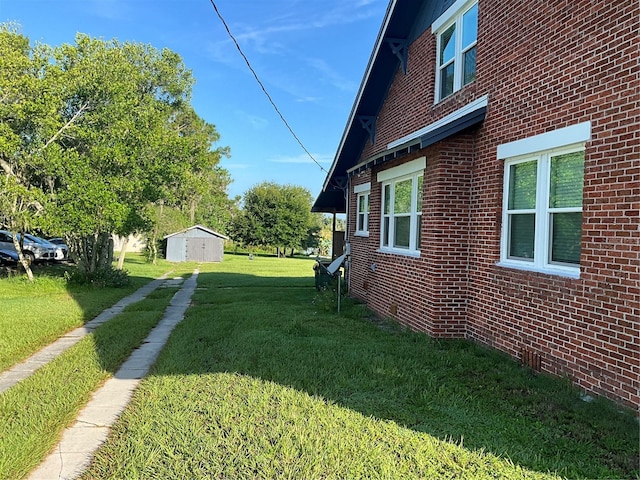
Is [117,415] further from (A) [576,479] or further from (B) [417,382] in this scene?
(A) [576,479]

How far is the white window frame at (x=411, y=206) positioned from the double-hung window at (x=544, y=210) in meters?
1.84

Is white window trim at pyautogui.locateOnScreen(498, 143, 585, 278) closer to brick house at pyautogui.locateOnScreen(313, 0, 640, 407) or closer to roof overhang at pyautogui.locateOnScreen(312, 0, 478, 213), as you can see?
brick house at pyautogui.locateOnScreen(313, 0, 640, 407)

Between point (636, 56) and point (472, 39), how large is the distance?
3643mm

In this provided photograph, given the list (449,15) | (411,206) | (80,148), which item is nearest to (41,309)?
(80,148)

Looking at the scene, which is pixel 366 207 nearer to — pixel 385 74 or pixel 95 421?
pixel 385 74

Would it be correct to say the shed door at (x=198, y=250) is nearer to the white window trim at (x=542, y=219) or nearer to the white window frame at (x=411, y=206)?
the white window frame at (x=411, y=206)

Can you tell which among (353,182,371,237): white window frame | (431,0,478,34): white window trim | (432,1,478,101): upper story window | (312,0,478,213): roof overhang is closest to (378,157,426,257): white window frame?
(312,0,478,213): roof overhang

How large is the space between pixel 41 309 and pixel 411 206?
831 cm

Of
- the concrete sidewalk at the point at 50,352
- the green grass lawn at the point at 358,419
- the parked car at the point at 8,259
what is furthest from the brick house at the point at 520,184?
the parked car at the point at 8,259

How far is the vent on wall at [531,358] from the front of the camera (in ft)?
17.7

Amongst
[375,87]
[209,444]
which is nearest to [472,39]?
[375,87]

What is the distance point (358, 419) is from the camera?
160 inches

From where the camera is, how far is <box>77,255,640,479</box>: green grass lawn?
3.30 metres

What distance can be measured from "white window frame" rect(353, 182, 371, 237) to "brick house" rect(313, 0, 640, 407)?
52.6 inches
